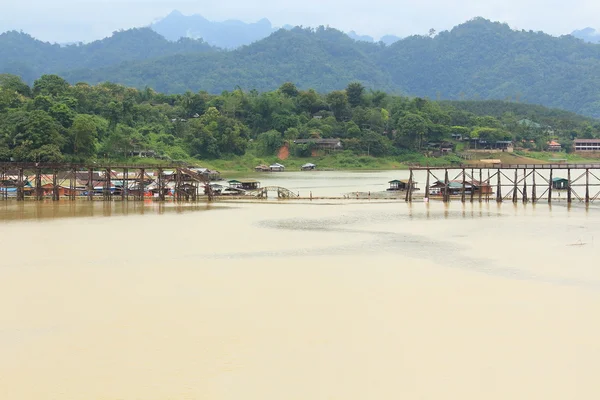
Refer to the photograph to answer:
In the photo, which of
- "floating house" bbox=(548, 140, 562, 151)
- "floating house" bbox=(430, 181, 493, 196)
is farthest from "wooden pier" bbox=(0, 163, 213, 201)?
"floating house" bbox=(548, 140, 562, 151)

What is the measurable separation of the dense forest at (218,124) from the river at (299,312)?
103 ft

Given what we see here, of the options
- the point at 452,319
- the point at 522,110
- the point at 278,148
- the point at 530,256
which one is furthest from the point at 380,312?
the point at 522,110

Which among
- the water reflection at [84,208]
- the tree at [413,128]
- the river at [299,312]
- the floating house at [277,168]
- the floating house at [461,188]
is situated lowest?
the river at [299,312]

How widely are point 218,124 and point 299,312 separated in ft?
239

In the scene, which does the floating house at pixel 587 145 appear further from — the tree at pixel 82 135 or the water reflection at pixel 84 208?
the water reflection at pixel 84 208

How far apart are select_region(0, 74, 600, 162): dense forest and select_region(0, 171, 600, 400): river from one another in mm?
31249

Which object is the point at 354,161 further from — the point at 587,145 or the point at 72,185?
the point at 72,185

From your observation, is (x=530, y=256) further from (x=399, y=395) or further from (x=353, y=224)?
(x=399, y=395)

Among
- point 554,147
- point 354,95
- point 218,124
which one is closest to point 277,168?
point 218,124

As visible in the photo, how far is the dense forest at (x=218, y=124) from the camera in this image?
206 feet

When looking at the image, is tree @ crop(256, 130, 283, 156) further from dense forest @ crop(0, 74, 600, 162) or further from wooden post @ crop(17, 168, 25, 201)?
wooden post @ crop(17, 168, 25, 201)

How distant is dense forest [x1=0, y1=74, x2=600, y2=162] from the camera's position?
62.7 m

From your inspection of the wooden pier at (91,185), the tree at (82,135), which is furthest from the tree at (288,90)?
the wooden pier at (91,185)

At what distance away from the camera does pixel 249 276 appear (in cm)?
2239
